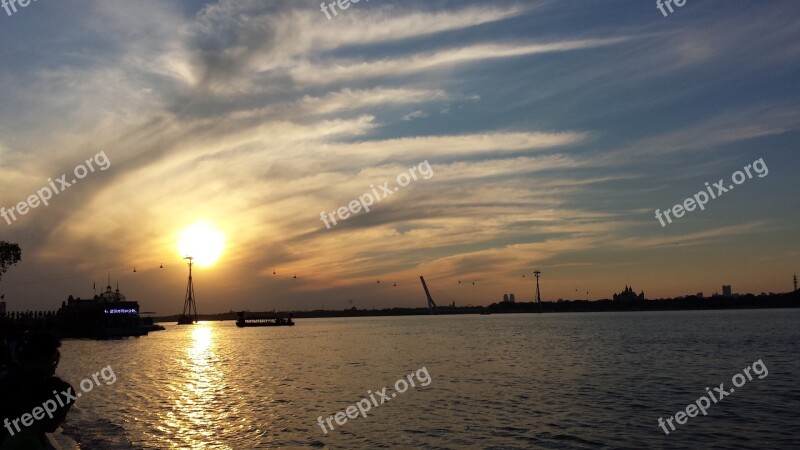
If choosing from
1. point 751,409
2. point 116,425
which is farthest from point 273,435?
point 751,409

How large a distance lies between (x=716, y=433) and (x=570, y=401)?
1146 centimetres

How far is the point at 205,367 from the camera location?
74.1 meters

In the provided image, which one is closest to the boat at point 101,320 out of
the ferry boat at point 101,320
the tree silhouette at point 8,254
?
the ferry boat at point 101,320
